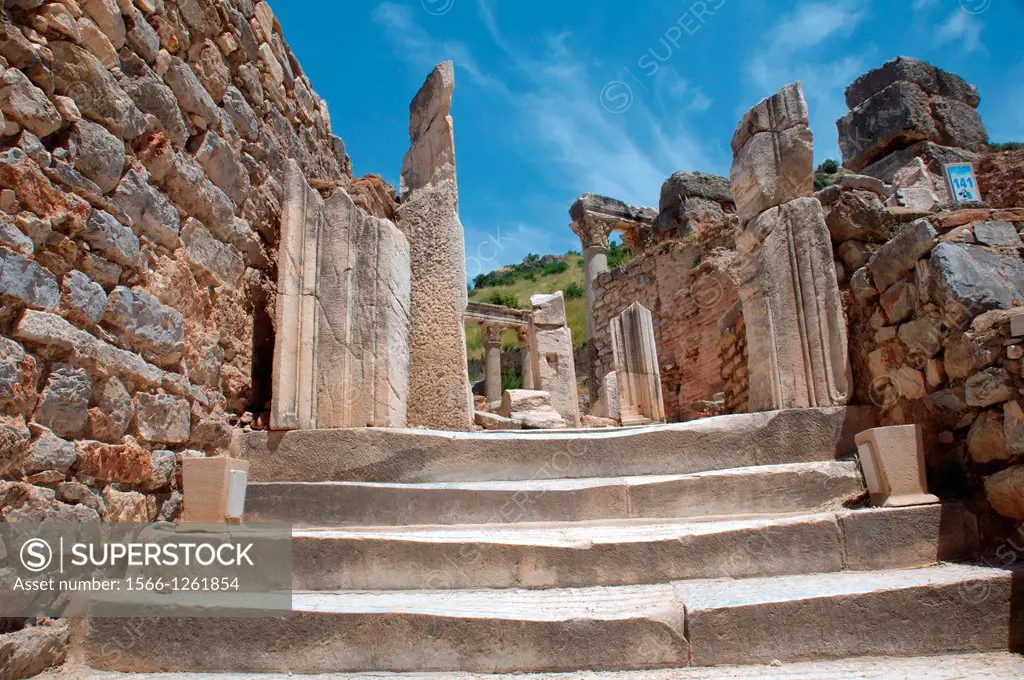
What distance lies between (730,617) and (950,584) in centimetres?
89

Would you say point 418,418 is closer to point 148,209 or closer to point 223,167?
point 223,167

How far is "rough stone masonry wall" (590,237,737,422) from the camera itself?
12.6 meters

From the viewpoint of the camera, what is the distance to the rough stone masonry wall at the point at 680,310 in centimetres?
1262

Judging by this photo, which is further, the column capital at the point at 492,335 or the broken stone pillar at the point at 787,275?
the column capital at the point at 492,335

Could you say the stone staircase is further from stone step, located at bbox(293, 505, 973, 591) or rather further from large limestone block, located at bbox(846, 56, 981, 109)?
large limestone block, located at bbox(846, 56, 981, 109)

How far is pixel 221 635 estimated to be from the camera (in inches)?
102

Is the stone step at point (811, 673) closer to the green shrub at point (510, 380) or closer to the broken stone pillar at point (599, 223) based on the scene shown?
the broken stone pillar at point (599, 223)

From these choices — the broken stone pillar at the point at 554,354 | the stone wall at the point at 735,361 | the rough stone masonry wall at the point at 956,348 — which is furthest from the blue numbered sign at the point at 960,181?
the rough stone masonry wall at the point at 956,348

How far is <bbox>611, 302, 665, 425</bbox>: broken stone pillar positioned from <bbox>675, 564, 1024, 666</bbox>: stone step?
7.20m

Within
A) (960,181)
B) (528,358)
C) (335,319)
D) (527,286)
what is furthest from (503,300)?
(335,319)

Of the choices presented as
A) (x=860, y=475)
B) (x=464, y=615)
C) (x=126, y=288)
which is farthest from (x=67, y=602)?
(x=860, y=475)

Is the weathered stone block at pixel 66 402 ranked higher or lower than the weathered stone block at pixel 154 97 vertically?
lower

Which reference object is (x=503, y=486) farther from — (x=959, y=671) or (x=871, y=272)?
(x=871, y=272)

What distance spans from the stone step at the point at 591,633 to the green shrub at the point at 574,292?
96.8 ft
